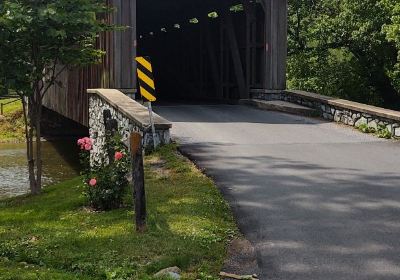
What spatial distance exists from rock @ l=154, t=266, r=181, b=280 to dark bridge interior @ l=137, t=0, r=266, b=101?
13233 millimetres

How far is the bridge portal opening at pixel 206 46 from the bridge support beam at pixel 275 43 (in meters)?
0.17

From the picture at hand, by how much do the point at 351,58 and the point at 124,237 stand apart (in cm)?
1880

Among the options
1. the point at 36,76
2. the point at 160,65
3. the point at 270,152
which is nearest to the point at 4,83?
the point at 36,76

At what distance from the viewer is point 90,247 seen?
17.0 ft

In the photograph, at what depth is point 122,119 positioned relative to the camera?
10719 mm

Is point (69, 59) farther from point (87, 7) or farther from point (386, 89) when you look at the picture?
point (386, 89)

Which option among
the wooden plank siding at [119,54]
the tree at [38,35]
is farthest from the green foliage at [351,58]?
the tree at [38,35]

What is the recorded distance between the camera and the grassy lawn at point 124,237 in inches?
183

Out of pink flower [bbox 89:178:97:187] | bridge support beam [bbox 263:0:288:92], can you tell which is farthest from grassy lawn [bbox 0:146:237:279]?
bridge support beam [bbox 263:0:288:92]

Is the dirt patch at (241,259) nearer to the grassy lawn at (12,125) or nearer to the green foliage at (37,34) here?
the green foliage at (37,34)

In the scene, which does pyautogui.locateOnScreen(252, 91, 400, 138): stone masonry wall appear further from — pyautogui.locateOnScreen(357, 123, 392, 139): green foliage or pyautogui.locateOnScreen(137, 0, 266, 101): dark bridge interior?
pyautogui.locateOnScreen(137, 0, 266, 101): dark bridge interior

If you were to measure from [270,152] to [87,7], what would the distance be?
3.88 m

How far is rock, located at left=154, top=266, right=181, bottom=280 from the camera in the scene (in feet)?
14.3

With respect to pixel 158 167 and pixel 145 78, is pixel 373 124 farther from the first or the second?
pixel 158 167
